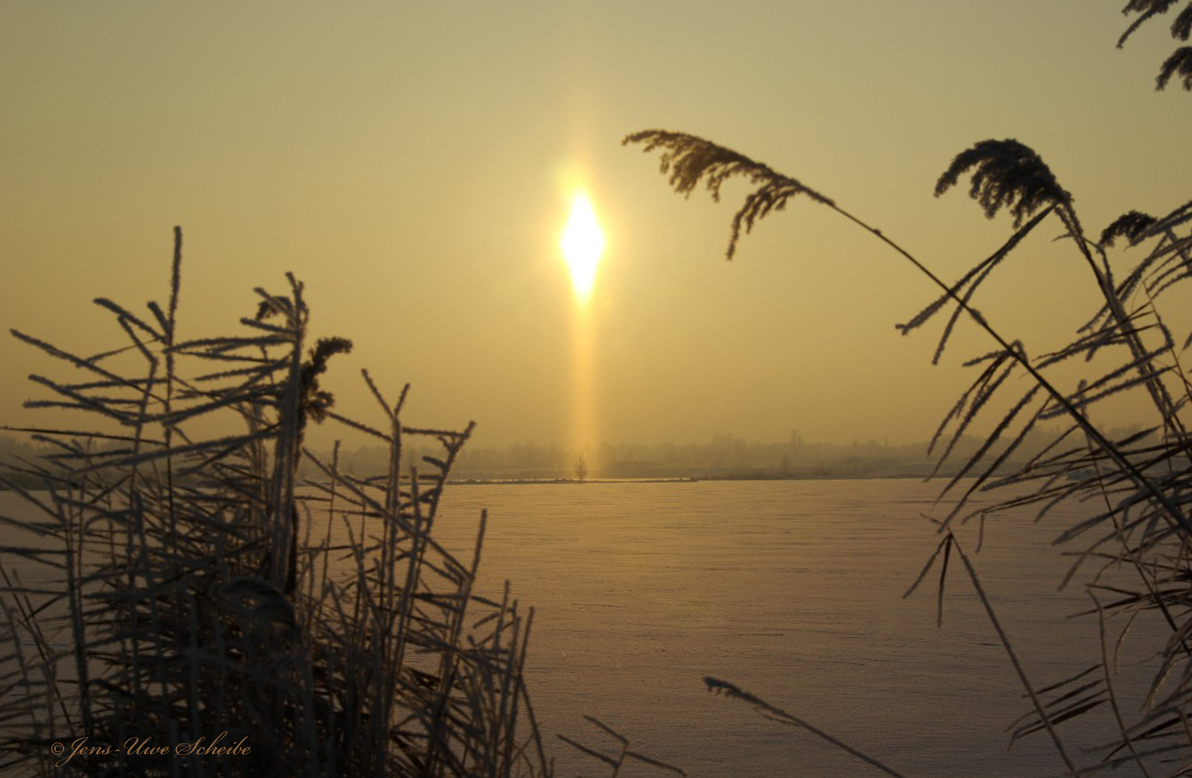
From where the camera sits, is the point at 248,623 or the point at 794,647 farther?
the point at 794,647

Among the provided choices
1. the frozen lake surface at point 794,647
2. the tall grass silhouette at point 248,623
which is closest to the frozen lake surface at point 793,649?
the frozen lake surface at point 794,647

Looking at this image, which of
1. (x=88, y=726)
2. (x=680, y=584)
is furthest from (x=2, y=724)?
(x=680, y=584)

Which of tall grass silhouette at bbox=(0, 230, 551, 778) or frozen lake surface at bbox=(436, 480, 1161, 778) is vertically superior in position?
tall grass silhouette at bbox=(0, 230, 551, 778)

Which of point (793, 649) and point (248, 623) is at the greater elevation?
point (248, 623)

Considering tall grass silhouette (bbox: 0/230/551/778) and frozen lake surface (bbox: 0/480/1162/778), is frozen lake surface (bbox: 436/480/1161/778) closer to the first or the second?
frozen lake surface (bbox: 0/480/1162/778)

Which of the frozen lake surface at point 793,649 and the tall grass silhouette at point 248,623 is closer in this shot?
the tall grass silhouette at point 248,623

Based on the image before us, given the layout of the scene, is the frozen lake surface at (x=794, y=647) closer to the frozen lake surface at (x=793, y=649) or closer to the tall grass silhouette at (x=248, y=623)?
the frozen lake surface at (x=793, y=649)

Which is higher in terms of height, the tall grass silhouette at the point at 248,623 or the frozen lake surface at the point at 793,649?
the tall grass silhouette at the point at 248,623

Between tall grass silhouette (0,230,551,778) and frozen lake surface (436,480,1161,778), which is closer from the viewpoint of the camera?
tall grass silhouette (0,230,551,778)

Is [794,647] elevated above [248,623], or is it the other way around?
[248,623]

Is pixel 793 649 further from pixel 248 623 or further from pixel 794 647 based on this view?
pixel 248 623

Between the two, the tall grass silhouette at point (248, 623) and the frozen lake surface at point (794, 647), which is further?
the frozen lake surface at point (794, 647)

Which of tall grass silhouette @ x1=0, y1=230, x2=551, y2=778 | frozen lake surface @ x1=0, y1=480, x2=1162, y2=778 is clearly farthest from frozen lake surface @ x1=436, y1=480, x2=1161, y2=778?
tall grass silhouette @ x1=0, y1=230, x2=551, y2=778

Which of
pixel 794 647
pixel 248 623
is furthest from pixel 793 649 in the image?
pixel 248 623
